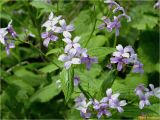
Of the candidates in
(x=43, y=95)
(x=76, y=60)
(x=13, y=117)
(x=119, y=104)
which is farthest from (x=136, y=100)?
(x=13, y=117)

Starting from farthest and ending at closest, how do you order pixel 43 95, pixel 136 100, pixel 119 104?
pixel 43 95, pixel 136 100, pixel 119 104

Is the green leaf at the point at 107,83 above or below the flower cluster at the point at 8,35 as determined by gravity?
below

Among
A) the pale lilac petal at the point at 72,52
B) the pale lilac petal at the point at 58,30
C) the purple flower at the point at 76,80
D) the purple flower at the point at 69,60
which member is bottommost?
the purple flower at the point at 76,80

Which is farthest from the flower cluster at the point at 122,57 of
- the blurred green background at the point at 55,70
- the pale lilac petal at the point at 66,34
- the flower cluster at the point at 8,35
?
the blurred green background at the point at 55,70

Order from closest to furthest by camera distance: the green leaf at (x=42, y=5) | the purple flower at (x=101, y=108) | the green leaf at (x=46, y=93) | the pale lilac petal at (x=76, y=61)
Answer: the pale lilac petal at (x=76, y=61)
the purple flower at (x=101, y=108)
the green leaf at (x=42, y=5)
the green leaf at (x=46, y=93)

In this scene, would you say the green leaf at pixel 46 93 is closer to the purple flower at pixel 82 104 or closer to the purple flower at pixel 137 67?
the purple flower at pixel 82 104

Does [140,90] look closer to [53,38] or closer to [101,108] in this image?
[101,108]

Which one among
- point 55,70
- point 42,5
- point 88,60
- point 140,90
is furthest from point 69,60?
point 55,70

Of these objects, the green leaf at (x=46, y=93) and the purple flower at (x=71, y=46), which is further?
the green leaf at (x=46, y=93)

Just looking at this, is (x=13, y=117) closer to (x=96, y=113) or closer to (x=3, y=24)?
(x=3, y=24)
